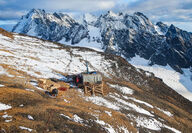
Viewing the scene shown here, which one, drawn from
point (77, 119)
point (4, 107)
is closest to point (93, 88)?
point (77, 119)

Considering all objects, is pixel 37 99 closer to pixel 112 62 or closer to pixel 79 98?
pixel 79 98

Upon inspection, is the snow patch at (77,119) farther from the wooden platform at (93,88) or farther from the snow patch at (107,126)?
the wooden platform at (93,88)

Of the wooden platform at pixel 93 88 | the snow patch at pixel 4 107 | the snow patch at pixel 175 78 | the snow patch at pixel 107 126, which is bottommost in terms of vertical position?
the snow patch at pixel 175 78

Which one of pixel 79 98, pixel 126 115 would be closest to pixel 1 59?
pixel 79 98

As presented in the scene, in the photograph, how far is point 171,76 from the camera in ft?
563

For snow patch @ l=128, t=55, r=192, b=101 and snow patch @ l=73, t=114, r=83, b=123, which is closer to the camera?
snow patch @ l=73, t=114, r=83, b=123

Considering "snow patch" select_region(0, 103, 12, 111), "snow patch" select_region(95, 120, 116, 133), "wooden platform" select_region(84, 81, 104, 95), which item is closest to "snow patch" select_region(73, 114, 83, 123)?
"snow patch" select_region(95, 120, 116, 133)

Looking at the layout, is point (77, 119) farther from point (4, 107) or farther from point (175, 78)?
point (175, 78)

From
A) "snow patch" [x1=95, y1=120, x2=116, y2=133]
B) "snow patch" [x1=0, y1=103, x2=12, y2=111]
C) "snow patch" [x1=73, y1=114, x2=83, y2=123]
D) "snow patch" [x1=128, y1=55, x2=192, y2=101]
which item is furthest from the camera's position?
"snow patch" [x1=128, y1=55, x2=192, y2=101]

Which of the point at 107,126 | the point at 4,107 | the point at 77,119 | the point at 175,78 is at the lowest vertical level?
the point at 175,78

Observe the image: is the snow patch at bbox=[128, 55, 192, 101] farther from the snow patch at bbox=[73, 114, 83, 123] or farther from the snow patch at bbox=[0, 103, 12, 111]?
the snow patch at bbox=[0, 103, 12, 111]

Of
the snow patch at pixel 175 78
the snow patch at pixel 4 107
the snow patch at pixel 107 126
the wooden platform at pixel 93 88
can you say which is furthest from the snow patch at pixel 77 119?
the snow patch at pixel 175 78

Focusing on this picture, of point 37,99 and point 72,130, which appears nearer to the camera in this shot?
point 72,130

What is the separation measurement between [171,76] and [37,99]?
182987mm
